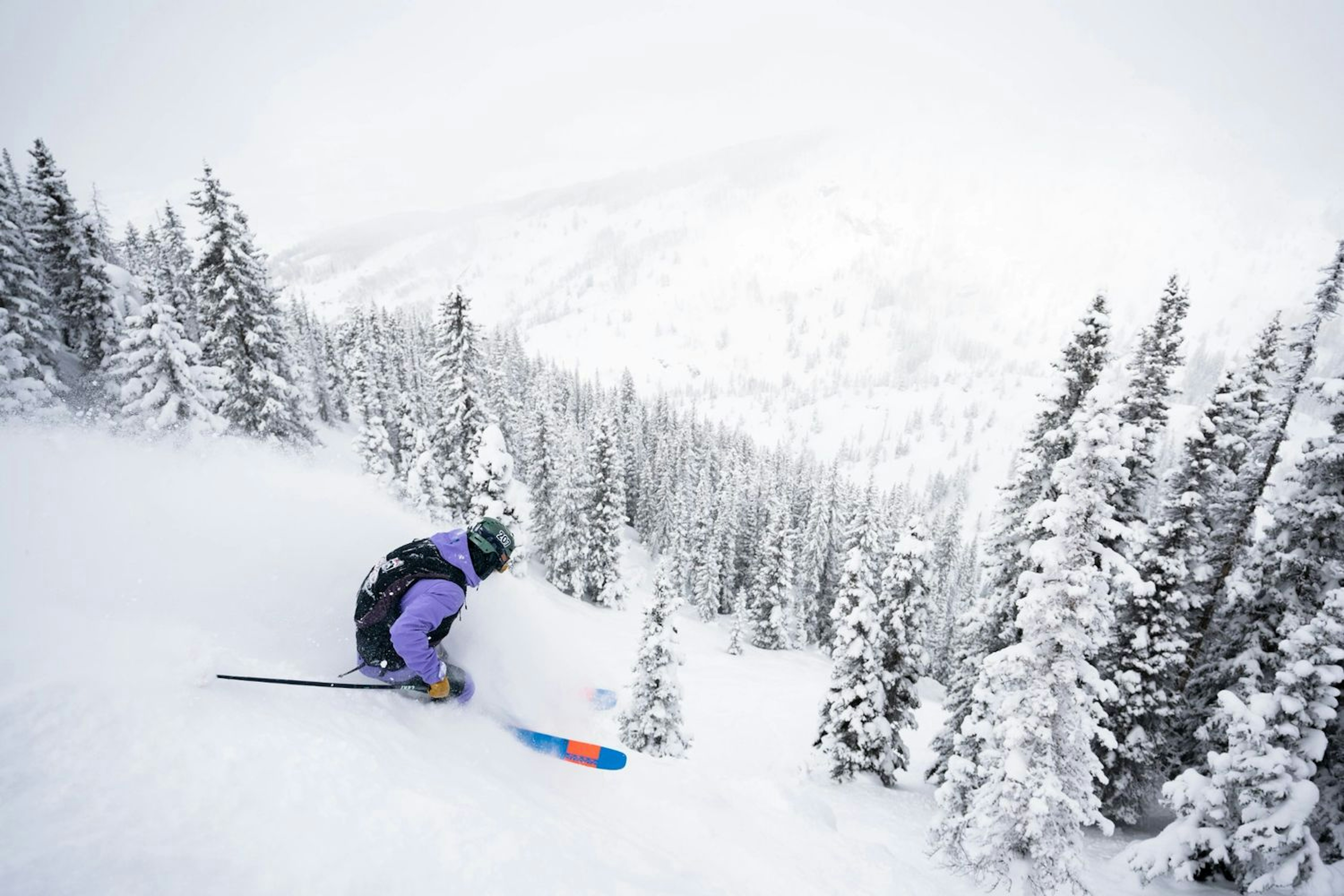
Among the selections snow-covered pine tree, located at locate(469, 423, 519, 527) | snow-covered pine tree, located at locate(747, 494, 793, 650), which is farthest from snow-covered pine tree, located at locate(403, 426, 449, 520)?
snow-covered pine tree, located at locate(747, 494, 793, 650)

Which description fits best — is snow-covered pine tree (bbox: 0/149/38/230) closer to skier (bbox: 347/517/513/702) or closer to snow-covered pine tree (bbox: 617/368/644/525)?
skier (bbox: 347/517/513/702)

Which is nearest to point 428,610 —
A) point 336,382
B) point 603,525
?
point 603,525

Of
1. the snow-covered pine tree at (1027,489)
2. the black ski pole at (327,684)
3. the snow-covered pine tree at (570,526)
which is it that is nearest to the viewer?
the black ski pole at (327,684)

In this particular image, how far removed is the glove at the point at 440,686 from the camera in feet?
18.6

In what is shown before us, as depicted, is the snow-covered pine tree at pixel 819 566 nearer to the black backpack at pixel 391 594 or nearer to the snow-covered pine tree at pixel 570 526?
the snow-covered pine tree at pixel 570 526

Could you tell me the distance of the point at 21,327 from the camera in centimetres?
1994

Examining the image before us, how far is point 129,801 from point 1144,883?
19.9m

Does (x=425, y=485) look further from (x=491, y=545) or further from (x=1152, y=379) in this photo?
(x=1152, y=379)

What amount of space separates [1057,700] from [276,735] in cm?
1307

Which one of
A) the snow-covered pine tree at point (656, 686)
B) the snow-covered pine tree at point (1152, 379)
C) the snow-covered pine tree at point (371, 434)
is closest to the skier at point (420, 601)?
the snow-covered pine tree at point (656, 686)

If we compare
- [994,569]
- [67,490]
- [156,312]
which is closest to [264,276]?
[156,312]

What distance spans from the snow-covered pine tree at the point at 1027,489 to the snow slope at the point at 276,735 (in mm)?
8521

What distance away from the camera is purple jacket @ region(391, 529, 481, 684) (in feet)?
17.3

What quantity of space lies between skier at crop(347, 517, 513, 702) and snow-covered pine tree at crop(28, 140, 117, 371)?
98.9 feet
